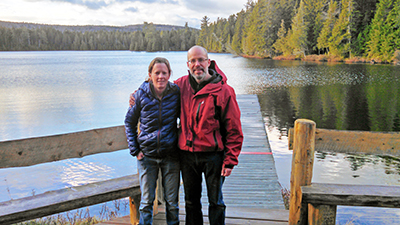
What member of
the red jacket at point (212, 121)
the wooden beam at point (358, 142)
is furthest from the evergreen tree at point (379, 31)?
the red jacket at point (212, 121)

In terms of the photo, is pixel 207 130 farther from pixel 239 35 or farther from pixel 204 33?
pixel 204 33

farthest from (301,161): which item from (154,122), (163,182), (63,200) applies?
(63,200)

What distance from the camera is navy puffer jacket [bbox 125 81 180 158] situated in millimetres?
2820

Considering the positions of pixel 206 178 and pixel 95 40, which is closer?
pixel 206 178

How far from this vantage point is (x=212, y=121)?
107 inches

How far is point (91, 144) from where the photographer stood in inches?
121

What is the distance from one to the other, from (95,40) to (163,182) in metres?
158

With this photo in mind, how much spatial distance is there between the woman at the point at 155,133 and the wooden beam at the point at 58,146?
40 centimetres

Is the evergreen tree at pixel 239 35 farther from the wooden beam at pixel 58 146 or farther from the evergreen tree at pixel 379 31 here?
the wooden beam at pixel 58 146

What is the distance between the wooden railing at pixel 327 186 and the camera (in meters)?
2.84

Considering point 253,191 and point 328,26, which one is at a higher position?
point 328,26

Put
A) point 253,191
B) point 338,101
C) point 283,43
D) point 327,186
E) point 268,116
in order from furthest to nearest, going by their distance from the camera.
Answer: point 283,43 → point 338,101 → point 268,116 → point 253,191 → point 327,186

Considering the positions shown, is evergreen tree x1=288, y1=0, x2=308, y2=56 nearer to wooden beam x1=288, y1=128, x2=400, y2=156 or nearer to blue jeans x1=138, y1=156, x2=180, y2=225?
wooden beam x1=288, y1=128, x2=400, y2=156

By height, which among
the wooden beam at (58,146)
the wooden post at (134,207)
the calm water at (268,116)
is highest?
the wooden beam at (58,146)
